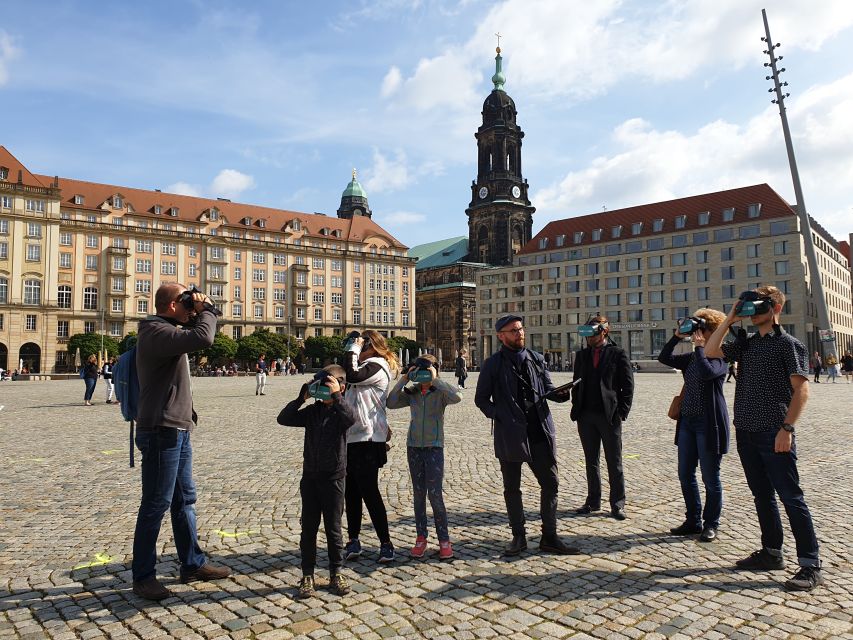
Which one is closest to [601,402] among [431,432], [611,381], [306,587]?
[611,381]

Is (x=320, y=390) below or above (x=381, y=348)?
below

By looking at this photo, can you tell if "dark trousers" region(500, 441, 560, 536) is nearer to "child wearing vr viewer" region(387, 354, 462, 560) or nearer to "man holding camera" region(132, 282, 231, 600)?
"child wearing vr viewer" region(387, 354, 462, 560)

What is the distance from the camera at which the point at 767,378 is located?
5164 mm

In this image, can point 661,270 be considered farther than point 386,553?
Yes

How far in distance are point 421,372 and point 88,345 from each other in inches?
2933

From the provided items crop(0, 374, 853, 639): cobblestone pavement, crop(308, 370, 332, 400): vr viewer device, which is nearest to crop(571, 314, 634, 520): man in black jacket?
crop(0, 374, 853, 639): cobblestone pavement

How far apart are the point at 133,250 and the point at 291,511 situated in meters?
83.5

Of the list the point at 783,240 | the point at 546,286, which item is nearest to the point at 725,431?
the point at 783,240

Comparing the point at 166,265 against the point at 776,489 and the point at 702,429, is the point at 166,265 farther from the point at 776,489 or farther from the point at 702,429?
the point at 776,489

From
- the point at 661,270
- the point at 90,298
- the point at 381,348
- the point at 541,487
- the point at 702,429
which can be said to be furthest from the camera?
the point at 661,270

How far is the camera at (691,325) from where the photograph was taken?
608 centimetres

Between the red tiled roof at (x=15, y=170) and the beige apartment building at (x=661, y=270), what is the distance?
64518mm

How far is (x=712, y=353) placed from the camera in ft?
18.4

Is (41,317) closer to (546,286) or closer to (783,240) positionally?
(546,286)
